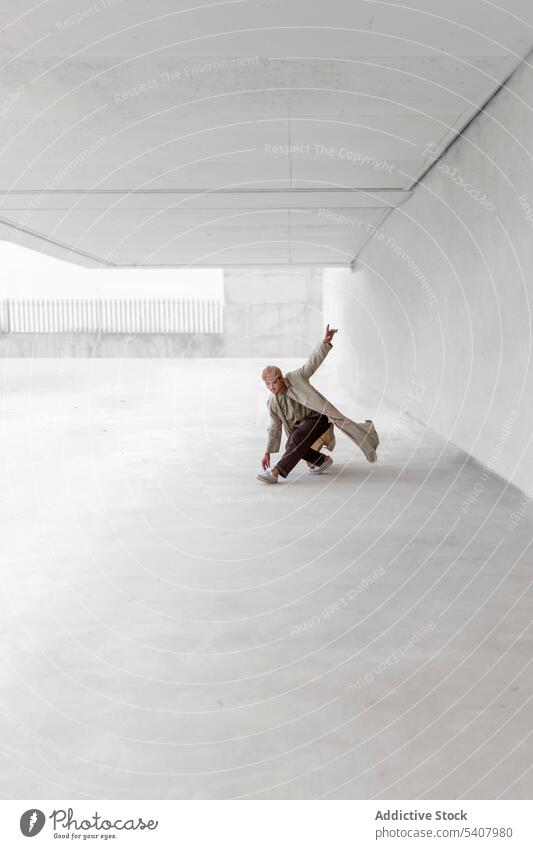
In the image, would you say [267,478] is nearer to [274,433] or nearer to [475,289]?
[274,433]

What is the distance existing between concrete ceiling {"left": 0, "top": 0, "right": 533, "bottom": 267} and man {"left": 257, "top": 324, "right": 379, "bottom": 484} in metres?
2.04

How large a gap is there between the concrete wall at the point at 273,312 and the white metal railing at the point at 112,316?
2.79 ft

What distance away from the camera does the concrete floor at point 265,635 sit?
2398mm

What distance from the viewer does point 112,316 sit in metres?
29.4

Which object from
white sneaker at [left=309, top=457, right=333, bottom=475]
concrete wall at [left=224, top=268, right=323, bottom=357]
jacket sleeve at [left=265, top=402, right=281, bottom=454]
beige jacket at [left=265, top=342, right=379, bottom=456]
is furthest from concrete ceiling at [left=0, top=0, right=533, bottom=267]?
concrete wall at [left=224, top=268, right=323, bottom=357]

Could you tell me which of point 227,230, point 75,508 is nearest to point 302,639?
point 75,508

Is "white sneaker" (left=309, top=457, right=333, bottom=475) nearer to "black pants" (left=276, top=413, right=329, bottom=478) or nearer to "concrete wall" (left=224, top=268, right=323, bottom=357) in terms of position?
"black pants" (left=276, top=413, right=329, bottom=478)

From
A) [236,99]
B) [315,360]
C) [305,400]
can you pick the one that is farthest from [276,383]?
[236,99]

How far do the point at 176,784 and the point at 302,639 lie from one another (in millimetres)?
1159

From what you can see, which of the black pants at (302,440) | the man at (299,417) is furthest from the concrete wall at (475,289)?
the black pants at (302,440)

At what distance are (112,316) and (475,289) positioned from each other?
2376 centimetres

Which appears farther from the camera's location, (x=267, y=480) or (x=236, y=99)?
(x=267, y=480)

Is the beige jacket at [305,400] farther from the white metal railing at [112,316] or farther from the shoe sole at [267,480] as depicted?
the white metal railing at [112,316]

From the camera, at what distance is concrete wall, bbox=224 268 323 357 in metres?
28.8
